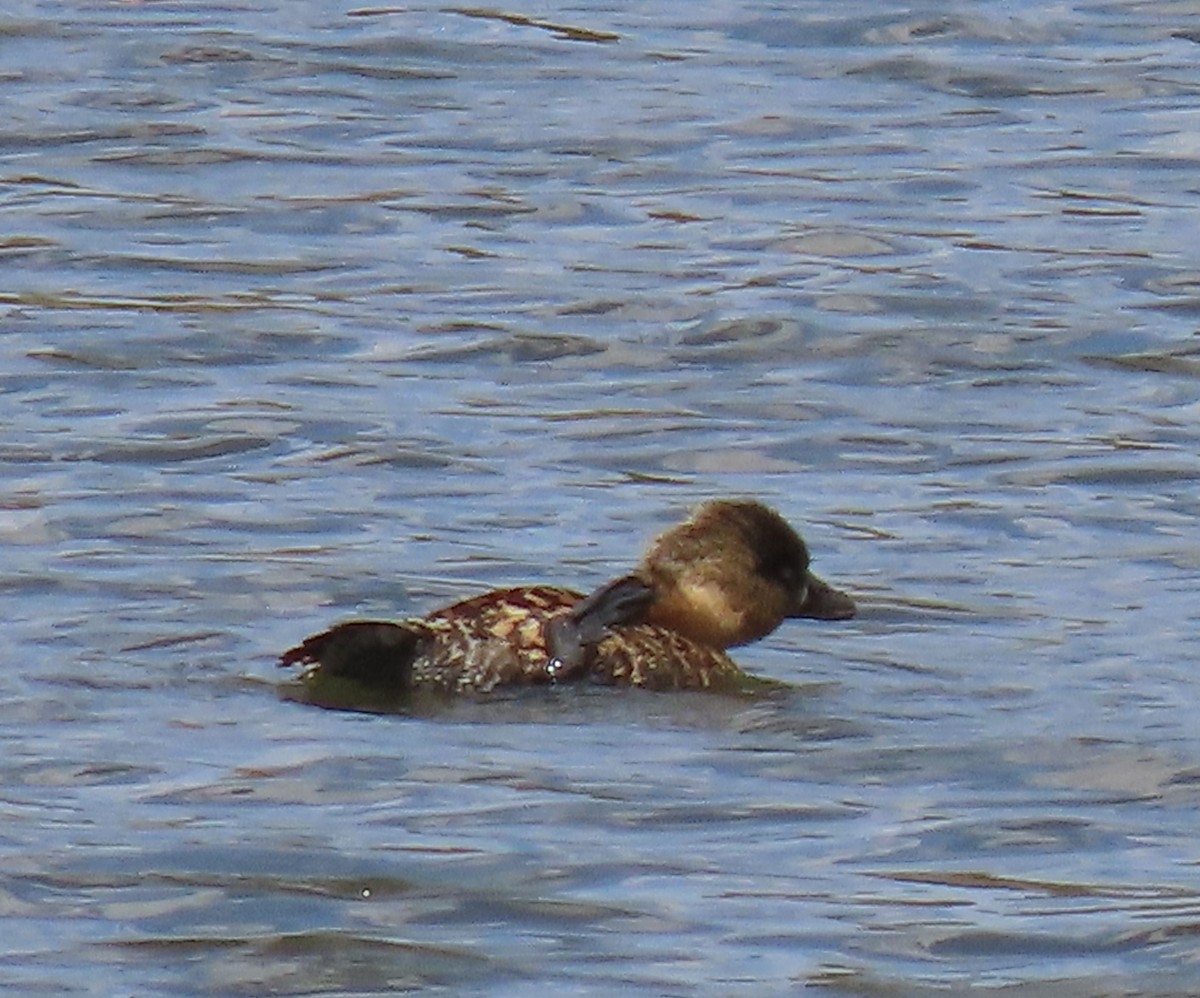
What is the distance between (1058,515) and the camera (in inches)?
425

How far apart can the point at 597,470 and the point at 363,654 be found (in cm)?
255

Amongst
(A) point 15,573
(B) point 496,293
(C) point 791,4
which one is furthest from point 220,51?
(A) point 15,573

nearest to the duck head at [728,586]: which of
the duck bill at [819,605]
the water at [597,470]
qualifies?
the duck bill at [819,605]

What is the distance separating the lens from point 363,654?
8.77 metres

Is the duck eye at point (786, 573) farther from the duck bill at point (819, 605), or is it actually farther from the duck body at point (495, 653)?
the duck body at point (495, 653)

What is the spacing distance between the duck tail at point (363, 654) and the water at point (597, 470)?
14cm

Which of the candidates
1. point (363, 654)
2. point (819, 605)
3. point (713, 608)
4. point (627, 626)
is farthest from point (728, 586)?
point (363, 654)

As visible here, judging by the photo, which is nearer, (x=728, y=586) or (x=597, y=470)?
(x=728, y=586)

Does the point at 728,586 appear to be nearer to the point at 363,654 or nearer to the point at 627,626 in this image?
the point at 627,626

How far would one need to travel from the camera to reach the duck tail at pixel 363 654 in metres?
8.72

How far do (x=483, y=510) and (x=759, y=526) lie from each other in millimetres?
1225

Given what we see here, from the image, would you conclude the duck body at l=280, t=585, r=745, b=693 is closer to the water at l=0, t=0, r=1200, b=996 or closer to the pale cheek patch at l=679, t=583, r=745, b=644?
the water at l=0, t=0, r=1200, b=996

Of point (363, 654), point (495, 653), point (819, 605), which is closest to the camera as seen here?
point (363, 654)

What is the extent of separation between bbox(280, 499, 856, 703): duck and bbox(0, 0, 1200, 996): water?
106 millimetres
